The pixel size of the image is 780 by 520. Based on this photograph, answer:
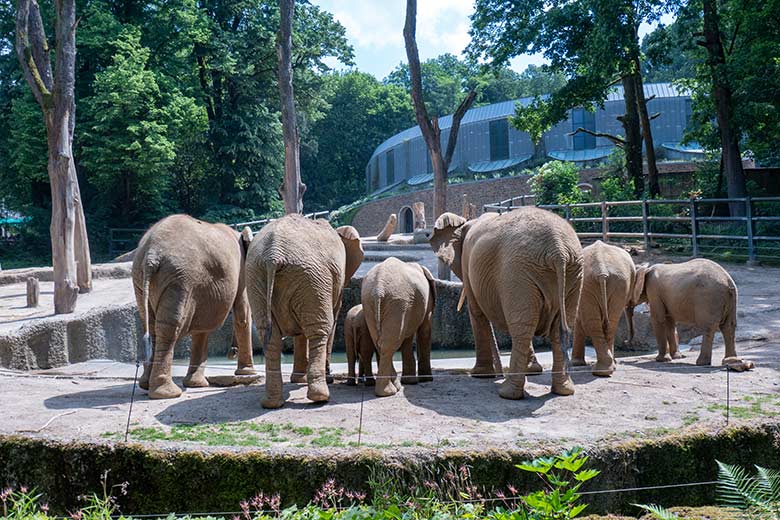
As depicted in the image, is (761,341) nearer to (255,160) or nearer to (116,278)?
(116,278)

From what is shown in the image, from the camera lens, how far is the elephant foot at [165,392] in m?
8.19

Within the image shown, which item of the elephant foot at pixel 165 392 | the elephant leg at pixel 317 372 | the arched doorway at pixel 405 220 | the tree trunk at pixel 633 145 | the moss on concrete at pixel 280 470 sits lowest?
the moss on concrete at pixel 280 470

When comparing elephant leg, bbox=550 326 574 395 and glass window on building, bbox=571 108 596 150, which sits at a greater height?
glass window on building, bbox=571 108 596 150

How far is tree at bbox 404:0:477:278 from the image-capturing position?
2134 cm

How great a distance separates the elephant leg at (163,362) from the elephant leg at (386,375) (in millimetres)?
2152

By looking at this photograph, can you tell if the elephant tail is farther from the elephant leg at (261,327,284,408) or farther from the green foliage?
the green foliage

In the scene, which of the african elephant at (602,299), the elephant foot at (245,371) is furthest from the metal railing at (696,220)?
the elephant foot at (245,371)

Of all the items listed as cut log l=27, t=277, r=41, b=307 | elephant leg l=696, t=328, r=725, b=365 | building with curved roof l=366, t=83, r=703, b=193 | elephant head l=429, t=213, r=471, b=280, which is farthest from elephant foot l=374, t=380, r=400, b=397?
building with curved roof l=366, t=83, r=703, b=193

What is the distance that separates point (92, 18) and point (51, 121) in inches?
792

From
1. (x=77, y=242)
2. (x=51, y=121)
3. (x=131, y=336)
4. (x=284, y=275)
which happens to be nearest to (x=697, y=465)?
(x=284, y=275)

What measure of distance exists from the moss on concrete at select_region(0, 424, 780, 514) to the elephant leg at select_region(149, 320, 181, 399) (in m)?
2.35

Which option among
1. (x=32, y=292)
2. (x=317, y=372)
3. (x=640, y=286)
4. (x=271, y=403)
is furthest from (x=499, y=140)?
(x=271, y=403)

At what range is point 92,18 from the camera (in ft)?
114

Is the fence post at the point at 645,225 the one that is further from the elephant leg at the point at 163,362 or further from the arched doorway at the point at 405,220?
the arched doorway at the point at 405,220
